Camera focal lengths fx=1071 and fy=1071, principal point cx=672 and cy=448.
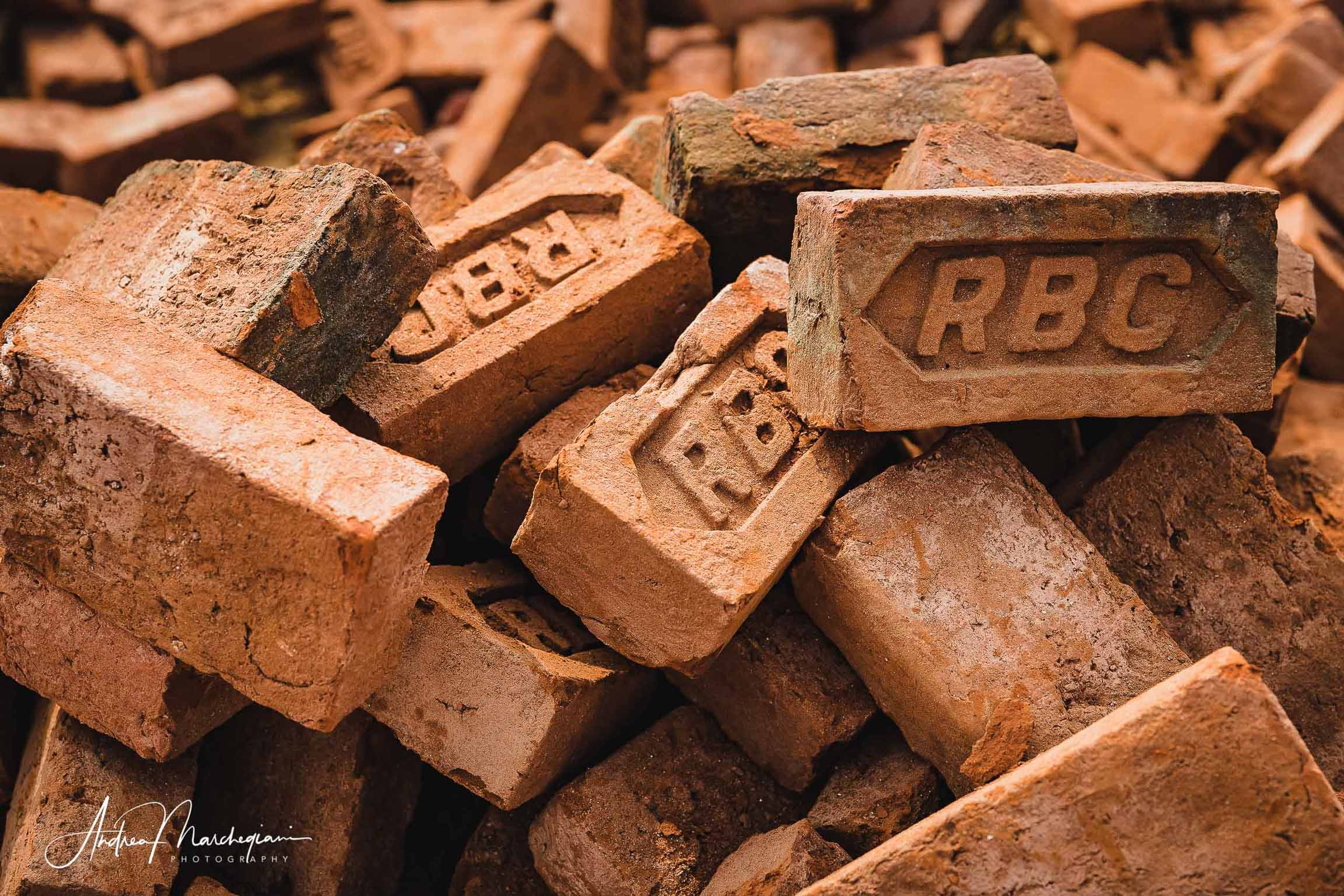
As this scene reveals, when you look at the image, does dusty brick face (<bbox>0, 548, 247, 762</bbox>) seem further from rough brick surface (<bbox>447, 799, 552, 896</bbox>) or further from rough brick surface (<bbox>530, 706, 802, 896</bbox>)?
rough brick surface (<bbox>530, 706, 802, 896</bbox>)

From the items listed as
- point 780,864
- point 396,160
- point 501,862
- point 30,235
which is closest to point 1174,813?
point 780,864

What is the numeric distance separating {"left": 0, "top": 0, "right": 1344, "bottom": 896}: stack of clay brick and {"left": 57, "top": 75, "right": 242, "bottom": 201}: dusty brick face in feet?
7.30

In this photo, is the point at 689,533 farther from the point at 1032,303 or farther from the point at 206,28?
the point at 206,28

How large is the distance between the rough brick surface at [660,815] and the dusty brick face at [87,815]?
72 cm

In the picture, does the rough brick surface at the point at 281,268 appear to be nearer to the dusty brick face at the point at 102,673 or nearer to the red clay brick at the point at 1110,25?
the dusty brick face at the point at 102,673

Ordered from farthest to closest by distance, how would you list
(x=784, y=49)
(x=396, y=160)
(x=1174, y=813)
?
(x=784, y=49)
(x=396, y=160)
(x=1174, y=813)

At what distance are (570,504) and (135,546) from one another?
0.74 meters

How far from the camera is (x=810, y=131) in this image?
258cm

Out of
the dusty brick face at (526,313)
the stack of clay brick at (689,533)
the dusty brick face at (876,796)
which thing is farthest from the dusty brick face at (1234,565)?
the dusty brick face at (526,313)

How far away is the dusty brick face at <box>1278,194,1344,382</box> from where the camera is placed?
129 inches

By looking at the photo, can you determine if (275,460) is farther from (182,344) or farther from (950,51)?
(950,51)

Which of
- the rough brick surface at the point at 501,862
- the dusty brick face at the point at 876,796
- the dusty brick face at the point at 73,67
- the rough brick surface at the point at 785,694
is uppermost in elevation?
the dusty brick face at the point at 73,67

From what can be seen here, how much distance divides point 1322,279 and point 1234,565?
1.58 m

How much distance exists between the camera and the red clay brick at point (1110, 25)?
462 centimetres
